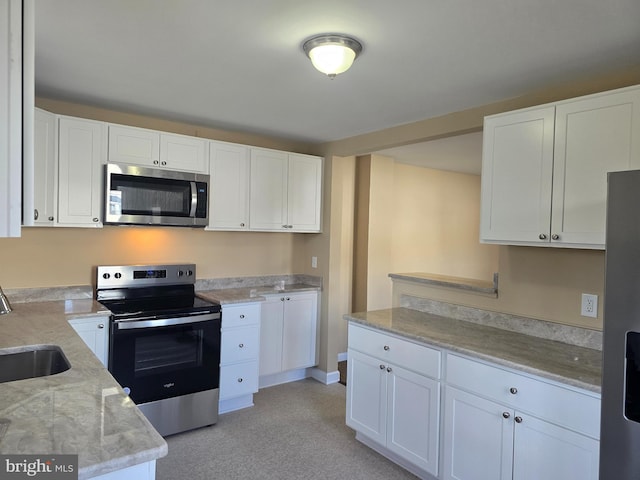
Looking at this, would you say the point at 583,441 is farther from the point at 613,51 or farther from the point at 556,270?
the point at 613,51

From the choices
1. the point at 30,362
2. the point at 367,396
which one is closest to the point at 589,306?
the point at 367,396

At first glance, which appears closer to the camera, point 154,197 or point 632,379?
point 632,379

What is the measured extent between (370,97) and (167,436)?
270cm

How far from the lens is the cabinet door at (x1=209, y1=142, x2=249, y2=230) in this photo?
3492 millimetres

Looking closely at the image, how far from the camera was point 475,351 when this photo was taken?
7.17 ft

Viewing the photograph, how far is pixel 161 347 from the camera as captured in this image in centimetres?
296

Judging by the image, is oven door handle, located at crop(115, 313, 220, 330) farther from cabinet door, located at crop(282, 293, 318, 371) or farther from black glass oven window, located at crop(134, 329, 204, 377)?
cabinet door, located at crop(282, 293, 318, 371)

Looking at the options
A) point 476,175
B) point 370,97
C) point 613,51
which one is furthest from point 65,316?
point 476,175

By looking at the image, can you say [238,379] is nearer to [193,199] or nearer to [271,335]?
[271,335]

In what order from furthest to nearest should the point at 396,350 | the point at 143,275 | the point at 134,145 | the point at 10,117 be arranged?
the point at 143,275 < the point at 134,145 < the point at 396,350 < the point at 10,117

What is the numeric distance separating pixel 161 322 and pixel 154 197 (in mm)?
922

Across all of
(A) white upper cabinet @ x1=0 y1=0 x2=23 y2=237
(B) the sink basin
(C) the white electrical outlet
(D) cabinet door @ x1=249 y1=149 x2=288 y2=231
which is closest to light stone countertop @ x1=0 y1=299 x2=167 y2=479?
(B) the sink basin

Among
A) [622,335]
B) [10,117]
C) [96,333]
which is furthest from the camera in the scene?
[96,333]

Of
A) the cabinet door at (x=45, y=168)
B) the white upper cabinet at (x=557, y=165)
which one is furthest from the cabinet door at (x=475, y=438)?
the cabinet door at (x=45, y=168)
